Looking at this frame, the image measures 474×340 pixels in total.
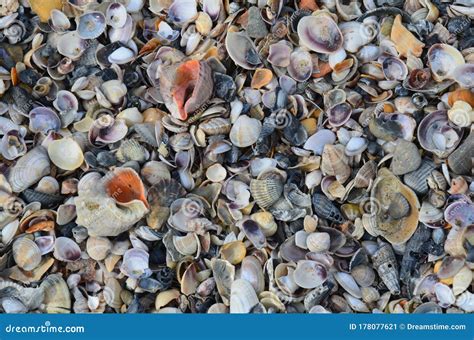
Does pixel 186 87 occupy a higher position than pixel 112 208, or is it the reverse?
pixel 186 87

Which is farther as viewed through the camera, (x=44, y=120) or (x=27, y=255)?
(x=44, y=120)

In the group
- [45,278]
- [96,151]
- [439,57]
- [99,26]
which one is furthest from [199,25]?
[45,278]

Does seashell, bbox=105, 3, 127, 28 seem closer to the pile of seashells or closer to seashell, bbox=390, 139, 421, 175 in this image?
the pile of seashells

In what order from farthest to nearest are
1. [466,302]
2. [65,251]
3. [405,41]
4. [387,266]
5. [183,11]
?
[183,11]
[405,41]
[65,251]
[387,266]
[466,302]

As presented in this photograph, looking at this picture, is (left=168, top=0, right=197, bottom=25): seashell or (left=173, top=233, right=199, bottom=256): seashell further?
(left=168, top=0, right=197, bottom=25): seashell

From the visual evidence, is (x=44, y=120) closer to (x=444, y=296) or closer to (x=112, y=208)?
(x=112, y=208)

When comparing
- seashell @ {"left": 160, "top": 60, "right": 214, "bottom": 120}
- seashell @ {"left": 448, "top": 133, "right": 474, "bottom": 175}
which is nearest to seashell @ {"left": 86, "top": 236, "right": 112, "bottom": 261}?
seashell @ {"left": 160, "top": 60, "right": 214, "bottom": 120}

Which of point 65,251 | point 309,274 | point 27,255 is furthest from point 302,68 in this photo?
point 27,255

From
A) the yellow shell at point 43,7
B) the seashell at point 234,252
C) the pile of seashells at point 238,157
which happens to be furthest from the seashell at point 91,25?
the seashell at point 234,252
